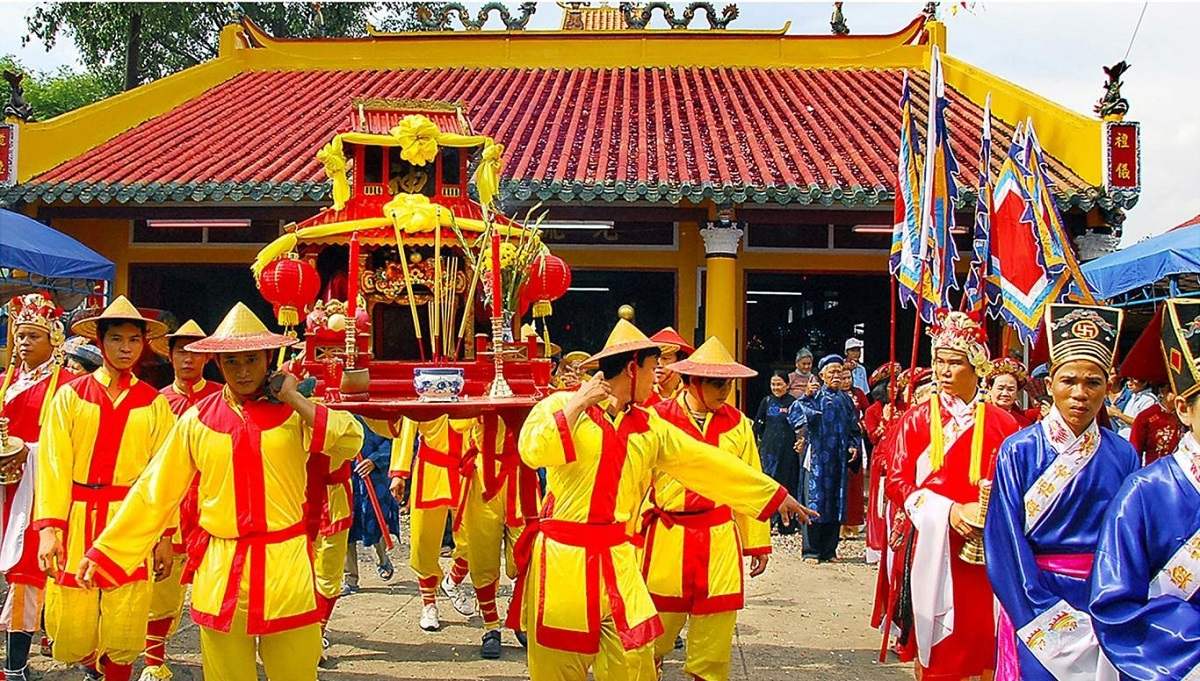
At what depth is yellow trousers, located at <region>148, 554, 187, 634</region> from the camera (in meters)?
5.34

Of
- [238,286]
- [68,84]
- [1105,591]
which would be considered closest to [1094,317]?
[1105,591]

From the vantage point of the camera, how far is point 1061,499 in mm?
3502

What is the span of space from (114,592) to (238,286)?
7.96 m

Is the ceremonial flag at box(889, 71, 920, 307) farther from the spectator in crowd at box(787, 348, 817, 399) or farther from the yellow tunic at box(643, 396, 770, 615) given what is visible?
the spectator in crowd at box(787, 348, 817, 399)

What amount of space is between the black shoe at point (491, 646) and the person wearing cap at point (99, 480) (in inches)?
76.6

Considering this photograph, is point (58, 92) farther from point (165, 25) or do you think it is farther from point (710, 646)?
point (710, 646)

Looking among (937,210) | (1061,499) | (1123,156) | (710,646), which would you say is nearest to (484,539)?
(710,646)

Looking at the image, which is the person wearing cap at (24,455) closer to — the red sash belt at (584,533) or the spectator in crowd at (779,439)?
the red sash belt at (584,533)

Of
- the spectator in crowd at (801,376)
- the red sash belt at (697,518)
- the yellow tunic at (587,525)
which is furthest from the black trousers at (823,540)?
the yellow tunic at (587,525)

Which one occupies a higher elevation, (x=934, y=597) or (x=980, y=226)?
(x=980, y=226)

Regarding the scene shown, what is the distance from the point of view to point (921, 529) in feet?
15.4

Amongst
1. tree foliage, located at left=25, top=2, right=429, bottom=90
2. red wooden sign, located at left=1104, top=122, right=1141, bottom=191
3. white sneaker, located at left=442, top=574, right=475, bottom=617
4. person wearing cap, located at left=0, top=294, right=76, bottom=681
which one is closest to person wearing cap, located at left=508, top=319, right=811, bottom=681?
person wearing cap, located at left=0, top=294, right=76, bottom=681

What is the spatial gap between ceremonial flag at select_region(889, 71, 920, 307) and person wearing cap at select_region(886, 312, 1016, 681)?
72 cm

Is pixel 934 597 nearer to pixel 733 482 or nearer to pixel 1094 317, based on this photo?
pixel 733 482
